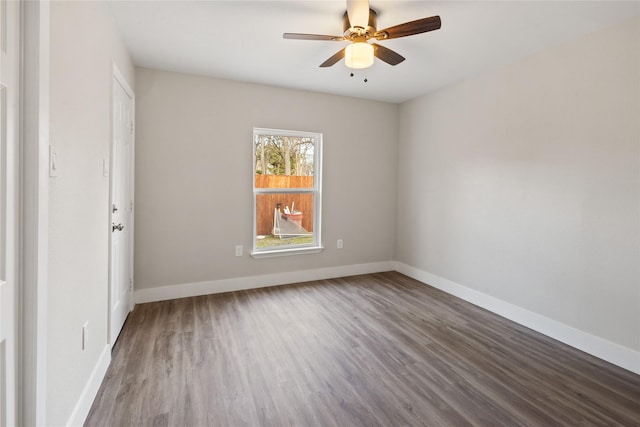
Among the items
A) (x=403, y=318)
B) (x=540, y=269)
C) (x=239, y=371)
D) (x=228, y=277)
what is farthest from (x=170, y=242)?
(x=540, y=269)

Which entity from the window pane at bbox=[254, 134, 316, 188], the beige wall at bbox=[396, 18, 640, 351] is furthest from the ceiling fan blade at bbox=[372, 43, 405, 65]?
the window pane at bbox=[254, 134, 316, 188]

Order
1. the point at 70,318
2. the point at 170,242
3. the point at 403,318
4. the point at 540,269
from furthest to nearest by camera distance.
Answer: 1. the point at 170,242
2. the point at 403,318
3. the point at 540,269
4. the point at 70,318

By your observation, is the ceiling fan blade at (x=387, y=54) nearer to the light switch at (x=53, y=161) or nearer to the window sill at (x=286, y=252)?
the light switch at (x=53, y=161)

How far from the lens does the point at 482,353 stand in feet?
7.90

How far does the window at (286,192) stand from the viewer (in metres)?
3.88

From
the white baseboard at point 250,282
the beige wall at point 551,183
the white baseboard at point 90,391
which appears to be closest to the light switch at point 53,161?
the white baseboard at point 90,391

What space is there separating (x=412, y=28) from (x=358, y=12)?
36cm

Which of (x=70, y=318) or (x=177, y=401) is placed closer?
(x=70, y=318)

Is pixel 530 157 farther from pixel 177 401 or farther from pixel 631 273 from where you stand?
pixel 177 401

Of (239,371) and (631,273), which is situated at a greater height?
(631,273)

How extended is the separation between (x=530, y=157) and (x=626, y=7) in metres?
1.16

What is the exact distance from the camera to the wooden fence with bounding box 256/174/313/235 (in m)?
3.91

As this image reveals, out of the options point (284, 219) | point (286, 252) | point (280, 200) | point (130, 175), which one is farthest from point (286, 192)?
point (130, 175)

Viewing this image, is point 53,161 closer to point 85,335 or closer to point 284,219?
point 85,335
